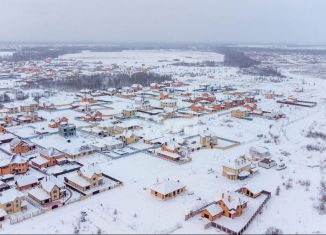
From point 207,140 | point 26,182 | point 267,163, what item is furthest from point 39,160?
point 267,163

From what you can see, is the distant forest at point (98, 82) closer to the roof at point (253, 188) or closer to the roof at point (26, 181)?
the roof at point (26, 181)

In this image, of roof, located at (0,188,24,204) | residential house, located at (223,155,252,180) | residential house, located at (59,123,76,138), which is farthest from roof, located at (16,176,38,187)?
residential house, located at (223,155,252,180)

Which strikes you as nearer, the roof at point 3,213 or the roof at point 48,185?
the roof at point 3,213

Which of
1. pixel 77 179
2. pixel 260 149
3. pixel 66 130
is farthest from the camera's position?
pixel 66 130

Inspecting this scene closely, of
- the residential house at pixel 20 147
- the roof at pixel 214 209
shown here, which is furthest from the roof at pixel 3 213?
the residential house at pixel 20 147

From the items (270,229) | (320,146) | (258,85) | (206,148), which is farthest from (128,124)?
(258,85)

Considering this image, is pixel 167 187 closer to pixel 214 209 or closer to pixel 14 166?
pixel 214 209
